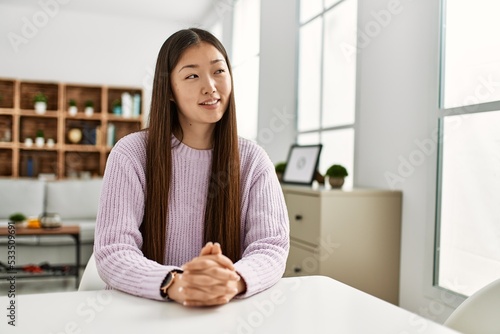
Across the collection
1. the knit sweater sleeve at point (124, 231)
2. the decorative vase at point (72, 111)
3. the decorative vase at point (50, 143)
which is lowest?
the knit sweater sleeve at point (124, 231)

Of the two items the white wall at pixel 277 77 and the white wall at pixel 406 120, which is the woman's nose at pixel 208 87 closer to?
the white wall at pixel 406 120

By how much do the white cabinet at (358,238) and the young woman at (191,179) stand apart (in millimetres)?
1218

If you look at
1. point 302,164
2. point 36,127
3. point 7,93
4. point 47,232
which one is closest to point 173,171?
point 302,164

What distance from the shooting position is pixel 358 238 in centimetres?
255

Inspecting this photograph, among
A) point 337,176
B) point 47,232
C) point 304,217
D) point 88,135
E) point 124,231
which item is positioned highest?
point 88,135

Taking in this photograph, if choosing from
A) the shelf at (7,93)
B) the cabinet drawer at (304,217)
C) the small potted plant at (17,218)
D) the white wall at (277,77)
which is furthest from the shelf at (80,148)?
the cabinet drawer at (304,217)

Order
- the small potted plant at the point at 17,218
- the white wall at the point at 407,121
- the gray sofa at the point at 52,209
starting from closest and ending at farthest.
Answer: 1. the white wall at the point at 407,121
2. the small potted plant at the point at 17,218
3. the gray sofa at the point at 52,209

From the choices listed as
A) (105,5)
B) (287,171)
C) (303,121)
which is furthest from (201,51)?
(105,5)

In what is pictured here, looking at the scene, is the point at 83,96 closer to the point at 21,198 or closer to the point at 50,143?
the point at 50,143

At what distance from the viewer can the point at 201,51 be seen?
130 centimetres

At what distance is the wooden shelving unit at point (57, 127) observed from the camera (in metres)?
6.40

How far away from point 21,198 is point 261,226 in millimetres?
4379

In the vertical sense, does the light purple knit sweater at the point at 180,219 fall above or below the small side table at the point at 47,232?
above

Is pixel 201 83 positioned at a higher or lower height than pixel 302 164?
higher
